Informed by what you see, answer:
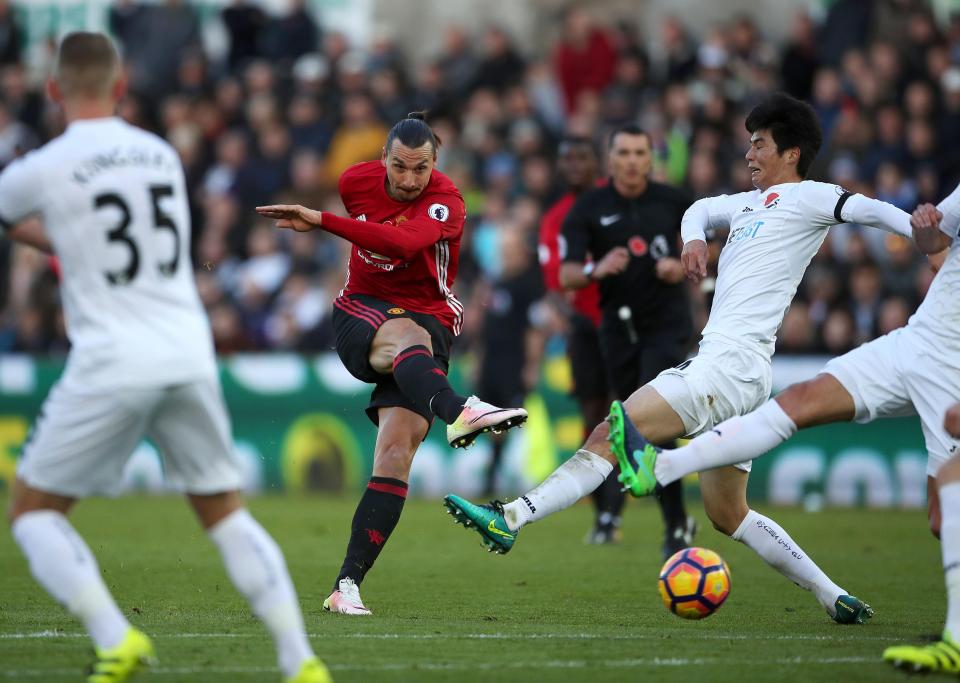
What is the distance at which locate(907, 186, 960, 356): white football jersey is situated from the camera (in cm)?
668

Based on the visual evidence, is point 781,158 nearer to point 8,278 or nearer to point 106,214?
point 106,214

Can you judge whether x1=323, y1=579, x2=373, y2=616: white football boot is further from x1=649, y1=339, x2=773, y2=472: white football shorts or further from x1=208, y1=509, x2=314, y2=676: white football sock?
x1=208, y1=509, x2=314, y2=676: white football sock

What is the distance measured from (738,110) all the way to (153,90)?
939 cm

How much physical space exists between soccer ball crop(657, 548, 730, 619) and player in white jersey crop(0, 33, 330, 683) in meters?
2.43

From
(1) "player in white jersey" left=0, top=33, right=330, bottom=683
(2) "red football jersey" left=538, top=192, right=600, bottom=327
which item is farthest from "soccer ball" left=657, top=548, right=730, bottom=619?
(2) "red football jersey" left=538, top=192, right=600, bottom=327

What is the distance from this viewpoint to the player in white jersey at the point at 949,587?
5957 mm

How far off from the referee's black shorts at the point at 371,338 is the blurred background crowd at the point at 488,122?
7773 millimetres

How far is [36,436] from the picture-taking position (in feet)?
18.0

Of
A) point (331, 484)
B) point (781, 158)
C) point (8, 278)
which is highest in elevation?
point (781, 158)

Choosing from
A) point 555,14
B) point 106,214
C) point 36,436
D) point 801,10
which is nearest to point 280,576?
point 36,436

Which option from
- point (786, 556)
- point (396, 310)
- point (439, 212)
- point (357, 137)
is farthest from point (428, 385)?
point (357, 137)

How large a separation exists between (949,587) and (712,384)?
1833 mm

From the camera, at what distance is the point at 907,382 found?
6.82m

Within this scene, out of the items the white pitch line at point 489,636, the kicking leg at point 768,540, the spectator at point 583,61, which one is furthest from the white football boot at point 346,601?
the spectator at point 583,61
